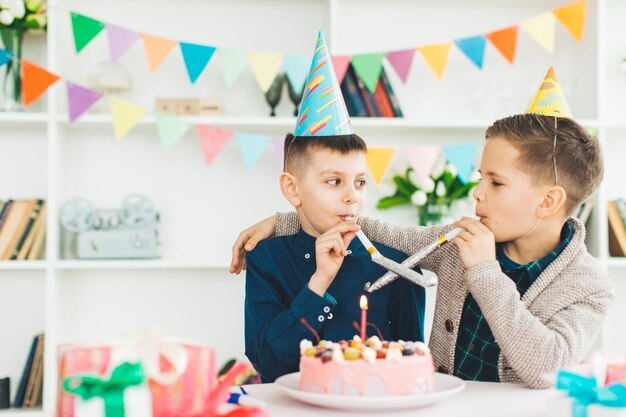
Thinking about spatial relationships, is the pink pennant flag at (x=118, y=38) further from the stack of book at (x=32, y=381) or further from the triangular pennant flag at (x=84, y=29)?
the stack of book at (x=32, y=381)

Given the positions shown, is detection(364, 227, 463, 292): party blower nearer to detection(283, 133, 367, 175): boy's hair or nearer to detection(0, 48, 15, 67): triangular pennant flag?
detection(283, 133, 367, 175): boy's hair

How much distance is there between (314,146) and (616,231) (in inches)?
67.5

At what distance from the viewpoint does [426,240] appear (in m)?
1.53

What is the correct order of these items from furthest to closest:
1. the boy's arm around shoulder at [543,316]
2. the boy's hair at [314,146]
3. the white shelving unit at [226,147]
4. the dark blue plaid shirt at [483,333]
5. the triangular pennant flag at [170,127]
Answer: the white shelving unit at [226,147] < the triangular pennant flag at [170,127] < the boy's hair at [314,146] < the dark blue plaid shirt at [483,333] < the boy's arm around shoulder at [543,316]

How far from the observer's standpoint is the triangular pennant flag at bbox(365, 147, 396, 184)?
278 centimetres

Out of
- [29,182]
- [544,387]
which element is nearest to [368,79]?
[29,182]

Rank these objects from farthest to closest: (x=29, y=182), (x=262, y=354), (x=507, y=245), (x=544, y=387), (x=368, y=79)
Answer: (x=29, y=182) < (x=368, y=79) < (x=507, y=245) < (x=262, y=354) < (x=544, y=387)

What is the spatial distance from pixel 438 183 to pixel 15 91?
1.63 meters

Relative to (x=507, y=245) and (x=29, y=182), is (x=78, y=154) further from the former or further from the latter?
(x=507, y=245)

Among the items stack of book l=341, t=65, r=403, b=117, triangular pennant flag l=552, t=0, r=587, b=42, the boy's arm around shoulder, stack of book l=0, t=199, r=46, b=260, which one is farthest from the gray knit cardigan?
stack of book l=0, t=199, r=46, b=260

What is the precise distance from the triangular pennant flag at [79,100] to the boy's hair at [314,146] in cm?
130

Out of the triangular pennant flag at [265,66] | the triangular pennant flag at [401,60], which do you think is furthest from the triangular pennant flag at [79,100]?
the triangular pennant flag at [401,60]

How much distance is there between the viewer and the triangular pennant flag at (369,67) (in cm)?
272

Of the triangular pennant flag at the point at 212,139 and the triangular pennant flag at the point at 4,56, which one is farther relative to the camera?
the triangular pennant flag at the point at 212,139
